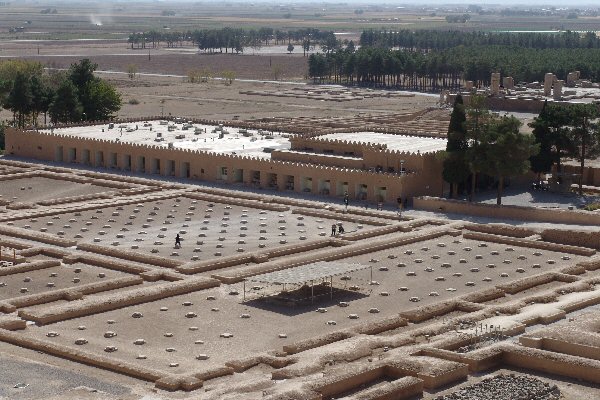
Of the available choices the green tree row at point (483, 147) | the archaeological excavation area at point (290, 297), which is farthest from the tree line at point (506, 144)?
the archaeological excavation area at point (290, 297)

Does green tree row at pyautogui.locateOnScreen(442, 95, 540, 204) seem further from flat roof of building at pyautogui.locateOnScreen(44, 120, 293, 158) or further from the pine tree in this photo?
flat roof of building at pyautogui.locateOnScreen(44, 120, 293, 158)

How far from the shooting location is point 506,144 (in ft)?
212

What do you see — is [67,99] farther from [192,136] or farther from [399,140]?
[399,140]

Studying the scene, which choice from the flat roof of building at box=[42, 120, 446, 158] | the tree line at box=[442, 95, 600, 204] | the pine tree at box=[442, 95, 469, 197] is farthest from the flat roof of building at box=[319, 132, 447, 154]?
the tree line at box=[442, 95, 600, 204]

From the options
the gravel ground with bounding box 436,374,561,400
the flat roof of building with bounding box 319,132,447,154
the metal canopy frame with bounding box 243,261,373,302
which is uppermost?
the flat roof of building with bounding box 319,132,447,154

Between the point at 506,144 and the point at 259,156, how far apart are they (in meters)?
17.6

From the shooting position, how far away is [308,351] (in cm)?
3962

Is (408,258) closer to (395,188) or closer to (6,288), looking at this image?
(395,188)

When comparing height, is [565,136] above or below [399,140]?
above

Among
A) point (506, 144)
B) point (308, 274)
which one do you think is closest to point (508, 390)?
point (308, 274)

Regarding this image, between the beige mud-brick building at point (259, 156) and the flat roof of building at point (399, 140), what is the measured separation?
59mm

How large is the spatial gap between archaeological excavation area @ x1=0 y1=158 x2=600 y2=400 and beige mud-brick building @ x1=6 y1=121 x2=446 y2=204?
3189 millimetres

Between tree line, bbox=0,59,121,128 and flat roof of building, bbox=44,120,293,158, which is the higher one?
tree line, bbox=0,59,121,128

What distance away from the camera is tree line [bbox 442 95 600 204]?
213 feet
